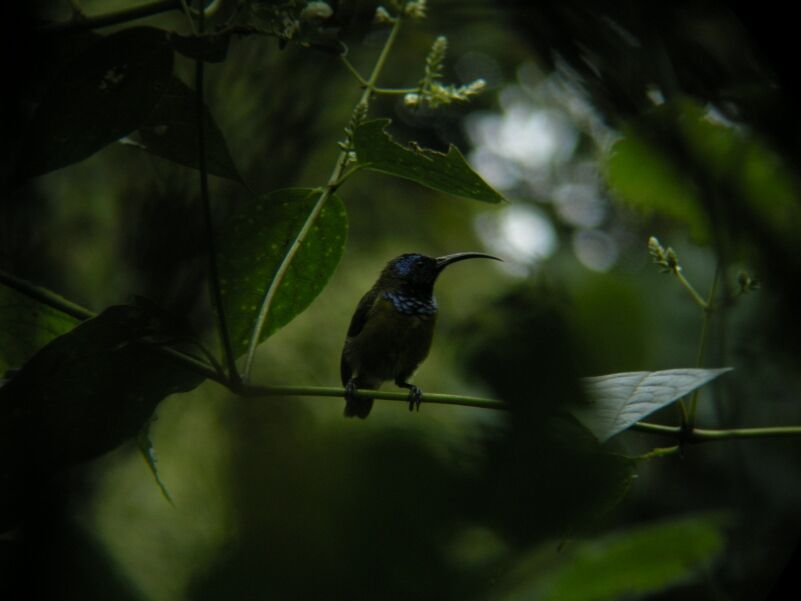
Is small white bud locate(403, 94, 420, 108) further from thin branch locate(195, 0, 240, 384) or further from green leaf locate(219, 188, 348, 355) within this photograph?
thin branch locate(195, 0, 240, 384)

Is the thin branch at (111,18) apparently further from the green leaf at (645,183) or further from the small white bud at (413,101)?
the green leaf at (645,183)

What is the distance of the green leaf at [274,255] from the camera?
140cm

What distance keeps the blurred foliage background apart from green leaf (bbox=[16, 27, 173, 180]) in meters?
0.06

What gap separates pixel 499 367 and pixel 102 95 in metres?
0.99

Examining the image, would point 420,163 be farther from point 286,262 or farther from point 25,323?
point 25,323

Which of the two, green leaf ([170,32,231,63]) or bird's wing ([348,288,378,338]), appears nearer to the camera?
green leaf ([170,32,231,63])

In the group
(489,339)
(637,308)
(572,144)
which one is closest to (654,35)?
(637,308)

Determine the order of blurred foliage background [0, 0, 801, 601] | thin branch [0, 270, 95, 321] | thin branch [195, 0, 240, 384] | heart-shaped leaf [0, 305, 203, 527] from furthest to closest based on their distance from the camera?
thin branch [0, 270, 95, 321] < thin branch [195, 0, 240, 384] < heart-shaped leaf [0, 305, 203, 527] < blurred foliage background [0, 0, 801, 601]

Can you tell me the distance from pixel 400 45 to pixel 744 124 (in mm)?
2888

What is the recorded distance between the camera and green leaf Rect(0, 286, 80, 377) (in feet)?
4.40

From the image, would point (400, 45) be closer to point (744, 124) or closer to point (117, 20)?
point (117, 20)

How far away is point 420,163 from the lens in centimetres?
133

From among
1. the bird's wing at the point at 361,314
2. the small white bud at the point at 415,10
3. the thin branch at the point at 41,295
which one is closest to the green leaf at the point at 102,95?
the thin branch at the point at 41,295

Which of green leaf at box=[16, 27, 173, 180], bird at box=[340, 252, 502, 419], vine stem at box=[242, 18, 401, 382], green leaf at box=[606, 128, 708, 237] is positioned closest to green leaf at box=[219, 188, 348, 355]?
vine stem at box=[242, 18, 401, 382]
